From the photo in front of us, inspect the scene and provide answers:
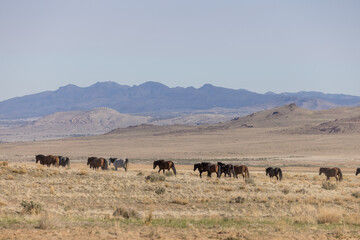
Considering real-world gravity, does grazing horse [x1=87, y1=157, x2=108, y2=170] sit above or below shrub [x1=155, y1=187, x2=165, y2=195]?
above

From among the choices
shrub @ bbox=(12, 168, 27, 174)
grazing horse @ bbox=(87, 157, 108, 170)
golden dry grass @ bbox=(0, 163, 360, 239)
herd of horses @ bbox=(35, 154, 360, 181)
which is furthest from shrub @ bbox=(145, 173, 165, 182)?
grazing horse @ bbox=(87, 157, 108, 170)

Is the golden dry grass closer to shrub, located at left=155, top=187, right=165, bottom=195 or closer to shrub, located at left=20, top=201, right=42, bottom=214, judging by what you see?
shrub, located at left=155, top=187, right=165, bottom=195

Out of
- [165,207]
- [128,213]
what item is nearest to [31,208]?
[128,213]

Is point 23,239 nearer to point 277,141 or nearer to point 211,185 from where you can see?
point 211,185

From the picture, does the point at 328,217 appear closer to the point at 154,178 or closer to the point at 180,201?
the point at 180,201

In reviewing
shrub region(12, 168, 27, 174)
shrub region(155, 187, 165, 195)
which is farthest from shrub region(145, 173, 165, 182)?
shrub region(12, 168, 27, 174)

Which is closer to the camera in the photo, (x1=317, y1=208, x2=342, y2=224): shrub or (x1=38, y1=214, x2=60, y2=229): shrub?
(x1=38, y1=214, x2=60, y2=229): shrub

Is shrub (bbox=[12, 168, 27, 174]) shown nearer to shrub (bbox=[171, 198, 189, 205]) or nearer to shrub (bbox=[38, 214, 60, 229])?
shrub (bbox=[171, 198, 189, 205])

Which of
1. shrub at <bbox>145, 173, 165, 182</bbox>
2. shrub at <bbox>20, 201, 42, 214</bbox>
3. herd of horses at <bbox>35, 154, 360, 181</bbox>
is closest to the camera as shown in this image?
shrub at <bbox>20, 201, 42, 214</bbox>

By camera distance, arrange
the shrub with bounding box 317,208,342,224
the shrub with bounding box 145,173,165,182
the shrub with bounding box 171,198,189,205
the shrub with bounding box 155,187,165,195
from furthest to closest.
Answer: the shrub with bounding box 145,173,165,182
the shrub with bounding box 155,187,165,195
the shrub with bounding box 171,198,189,205
the shrub with bounding box 317,208,342,224

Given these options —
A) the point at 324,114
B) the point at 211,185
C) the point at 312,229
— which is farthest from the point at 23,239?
the point at 324,114

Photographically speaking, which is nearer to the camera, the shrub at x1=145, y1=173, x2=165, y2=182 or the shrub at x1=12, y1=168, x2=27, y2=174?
the shrub at x1=12, y1=168, x2=27, y2=174

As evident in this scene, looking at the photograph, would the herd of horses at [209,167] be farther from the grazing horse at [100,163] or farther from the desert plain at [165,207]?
the desert plain at [165,207]

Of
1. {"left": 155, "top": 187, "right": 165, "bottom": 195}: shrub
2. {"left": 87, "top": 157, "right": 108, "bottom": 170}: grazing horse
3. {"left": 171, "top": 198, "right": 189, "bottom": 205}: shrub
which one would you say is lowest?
{"left": 171, "top": 198, "right": 189, "bottom": 205}: shrub
